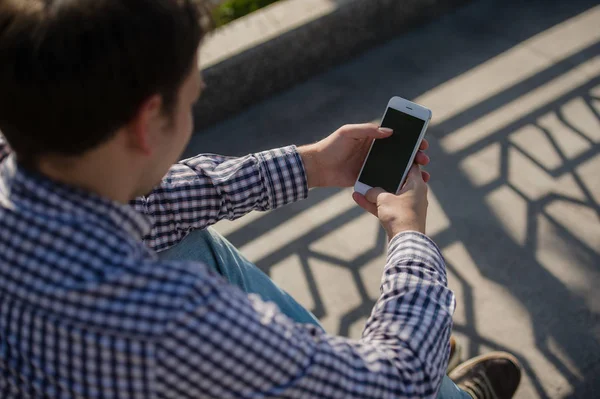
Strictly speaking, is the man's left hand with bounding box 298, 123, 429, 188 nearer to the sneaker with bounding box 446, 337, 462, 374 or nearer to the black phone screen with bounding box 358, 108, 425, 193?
the black phone screen with bounding box 358, 108, 425, 193

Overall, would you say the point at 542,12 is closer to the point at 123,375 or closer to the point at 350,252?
the point at 350,252

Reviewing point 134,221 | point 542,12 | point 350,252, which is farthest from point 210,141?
point 134,221

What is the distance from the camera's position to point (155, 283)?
1019 mm

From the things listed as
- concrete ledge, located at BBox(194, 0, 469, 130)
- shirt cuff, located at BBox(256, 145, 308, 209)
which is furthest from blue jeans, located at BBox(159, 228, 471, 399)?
concrete ledge, located at BBox(194, 0, 469, 130)

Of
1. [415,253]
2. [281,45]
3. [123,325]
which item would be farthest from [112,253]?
[281,45]

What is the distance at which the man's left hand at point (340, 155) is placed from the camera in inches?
70.4

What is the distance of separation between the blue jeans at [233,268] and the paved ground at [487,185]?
2.83 ft

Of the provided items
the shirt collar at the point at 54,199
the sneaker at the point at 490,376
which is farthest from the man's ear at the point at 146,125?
the sneaker at the point at 490,376

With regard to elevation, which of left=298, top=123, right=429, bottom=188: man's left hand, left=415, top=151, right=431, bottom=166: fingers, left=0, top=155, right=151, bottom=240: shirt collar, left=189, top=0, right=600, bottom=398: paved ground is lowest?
left=189, top=0, right=600, bottom=398: paved ground

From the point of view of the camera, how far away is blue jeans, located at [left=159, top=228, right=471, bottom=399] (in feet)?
5.35

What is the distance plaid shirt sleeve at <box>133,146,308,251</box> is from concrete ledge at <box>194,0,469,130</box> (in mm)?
1496

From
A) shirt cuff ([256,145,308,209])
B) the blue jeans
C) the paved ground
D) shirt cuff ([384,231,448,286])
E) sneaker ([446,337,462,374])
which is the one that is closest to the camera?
shirt cuff ([384,231,448,286])

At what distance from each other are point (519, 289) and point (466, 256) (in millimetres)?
240

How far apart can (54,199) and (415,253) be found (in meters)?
0.72
